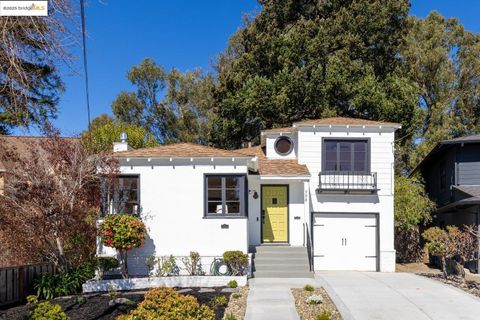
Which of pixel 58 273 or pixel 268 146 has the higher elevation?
pixel 268 146

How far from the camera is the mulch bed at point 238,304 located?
9.99 metres

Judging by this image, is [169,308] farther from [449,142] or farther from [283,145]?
[449,142]

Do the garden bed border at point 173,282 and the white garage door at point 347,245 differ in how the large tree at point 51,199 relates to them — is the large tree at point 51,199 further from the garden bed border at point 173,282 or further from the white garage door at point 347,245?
the white garage door at point 347,245

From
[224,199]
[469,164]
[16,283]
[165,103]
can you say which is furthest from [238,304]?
[165,103]

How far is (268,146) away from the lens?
18.6m

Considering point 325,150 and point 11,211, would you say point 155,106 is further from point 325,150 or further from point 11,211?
point 11,211

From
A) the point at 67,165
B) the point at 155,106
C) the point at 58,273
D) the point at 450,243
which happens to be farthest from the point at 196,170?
the point at 155,106

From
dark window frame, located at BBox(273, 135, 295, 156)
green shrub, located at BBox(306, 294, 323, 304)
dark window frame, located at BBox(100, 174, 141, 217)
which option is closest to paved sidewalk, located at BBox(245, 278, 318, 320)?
green shrub, located at BBox(306, 294, 323, 304)

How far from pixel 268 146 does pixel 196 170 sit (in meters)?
4.56

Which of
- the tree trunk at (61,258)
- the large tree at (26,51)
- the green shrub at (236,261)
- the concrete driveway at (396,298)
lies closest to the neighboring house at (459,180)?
the concrete driveway at (396,298)

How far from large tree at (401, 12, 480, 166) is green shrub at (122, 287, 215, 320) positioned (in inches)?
1060

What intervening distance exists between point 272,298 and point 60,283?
5.61 metres

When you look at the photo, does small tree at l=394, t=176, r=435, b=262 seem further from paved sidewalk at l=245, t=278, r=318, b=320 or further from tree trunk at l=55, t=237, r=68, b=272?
tree trunk at l=55, t=237, r=68, b=272

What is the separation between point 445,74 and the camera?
32438 mm
